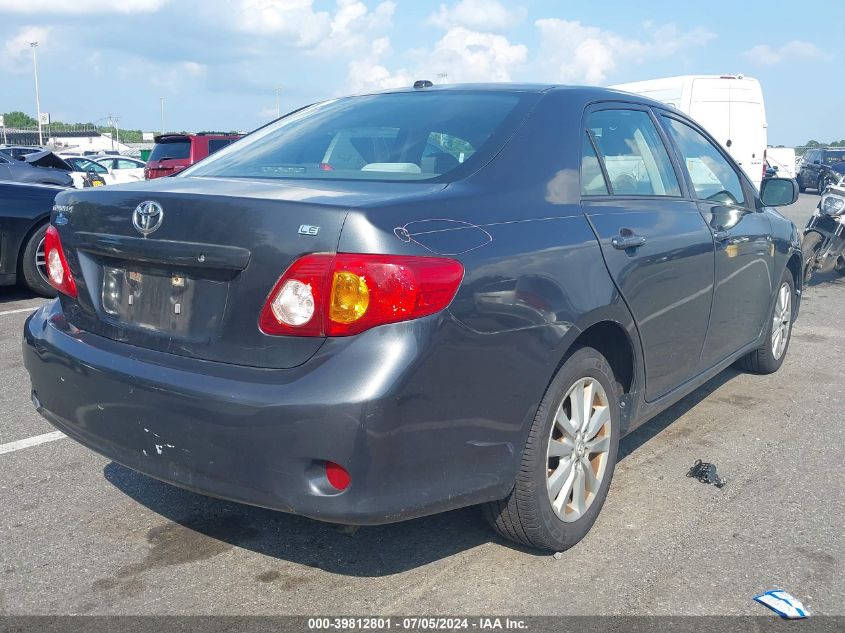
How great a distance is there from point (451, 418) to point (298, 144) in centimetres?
155

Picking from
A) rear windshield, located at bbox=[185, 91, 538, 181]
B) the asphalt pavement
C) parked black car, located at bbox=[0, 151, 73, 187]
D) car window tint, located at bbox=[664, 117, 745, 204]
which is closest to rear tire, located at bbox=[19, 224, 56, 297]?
parked black car, located at bbox=[0, 151, 73, 187]

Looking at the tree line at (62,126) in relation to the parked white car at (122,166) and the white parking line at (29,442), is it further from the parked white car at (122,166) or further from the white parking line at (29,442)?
the white parking line at (29,442)

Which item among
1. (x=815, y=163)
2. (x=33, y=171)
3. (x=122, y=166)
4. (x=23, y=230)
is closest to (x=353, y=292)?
(x=23, y=230)

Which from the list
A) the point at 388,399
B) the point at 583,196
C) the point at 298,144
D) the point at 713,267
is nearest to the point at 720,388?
the point at 713,267

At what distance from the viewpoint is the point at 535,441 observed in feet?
9.45

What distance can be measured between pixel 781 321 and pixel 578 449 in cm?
314

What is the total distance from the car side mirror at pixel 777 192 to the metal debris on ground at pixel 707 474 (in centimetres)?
187

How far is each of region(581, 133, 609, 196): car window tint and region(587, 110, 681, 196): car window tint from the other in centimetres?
7

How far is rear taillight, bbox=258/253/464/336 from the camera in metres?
2.41

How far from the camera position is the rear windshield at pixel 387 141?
309cm

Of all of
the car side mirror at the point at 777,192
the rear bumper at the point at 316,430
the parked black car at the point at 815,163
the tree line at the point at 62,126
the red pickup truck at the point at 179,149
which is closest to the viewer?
the rear bumper at the point at 316,430

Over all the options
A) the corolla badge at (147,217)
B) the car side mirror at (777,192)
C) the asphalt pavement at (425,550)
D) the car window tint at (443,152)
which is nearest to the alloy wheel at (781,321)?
the car side mirror at (777,192)

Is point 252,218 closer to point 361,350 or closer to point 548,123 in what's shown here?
point 361,350

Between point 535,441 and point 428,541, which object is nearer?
point 535,441
